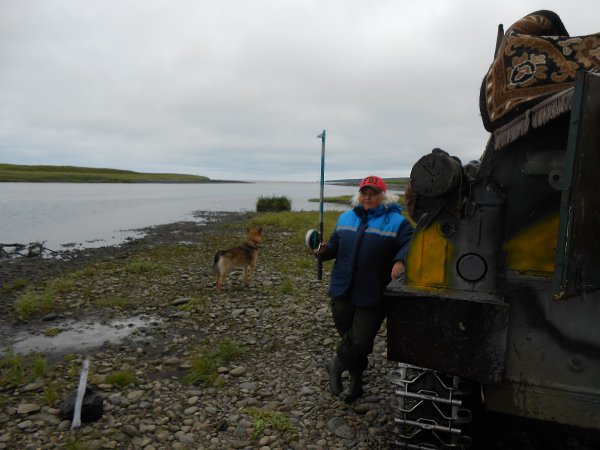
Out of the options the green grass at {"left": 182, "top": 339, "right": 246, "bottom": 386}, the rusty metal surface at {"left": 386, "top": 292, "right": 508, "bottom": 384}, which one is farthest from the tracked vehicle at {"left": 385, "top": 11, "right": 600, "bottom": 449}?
the green grass at {"left": 182, "top": 339, "right": 246, "bottom": 386}

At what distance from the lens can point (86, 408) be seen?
456 centimetres

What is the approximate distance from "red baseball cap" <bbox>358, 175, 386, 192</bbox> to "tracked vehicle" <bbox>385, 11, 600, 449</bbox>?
1210 mm

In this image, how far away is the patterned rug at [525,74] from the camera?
279cm

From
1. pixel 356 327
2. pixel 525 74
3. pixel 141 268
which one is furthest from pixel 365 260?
pixel 141 268

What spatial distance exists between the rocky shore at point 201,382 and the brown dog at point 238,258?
0.44 m

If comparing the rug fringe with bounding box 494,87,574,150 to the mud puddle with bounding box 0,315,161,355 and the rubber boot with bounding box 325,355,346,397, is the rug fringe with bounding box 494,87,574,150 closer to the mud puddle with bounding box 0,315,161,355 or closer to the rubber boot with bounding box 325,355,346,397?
the rubber boot with bounding box 325,355,346,397

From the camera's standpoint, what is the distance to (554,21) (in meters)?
3.54

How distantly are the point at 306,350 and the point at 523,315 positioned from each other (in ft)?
14.2

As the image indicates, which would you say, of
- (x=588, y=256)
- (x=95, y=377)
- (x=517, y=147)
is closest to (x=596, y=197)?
(x=588, y=256)

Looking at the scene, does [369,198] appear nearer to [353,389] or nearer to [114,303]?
[353,389]

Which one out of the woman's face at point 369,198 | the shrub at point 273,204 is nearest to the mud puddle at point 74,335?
the woman's face at point 369,198

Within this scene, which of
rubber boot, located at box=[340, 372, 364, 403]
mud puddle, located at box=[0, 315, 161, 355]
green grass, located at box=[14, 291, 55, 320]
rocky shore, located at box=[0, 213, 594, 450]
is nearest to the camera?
rocky shore, located at box=[0, 213, 594, 450]

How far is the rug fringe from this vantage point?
2.34 meters

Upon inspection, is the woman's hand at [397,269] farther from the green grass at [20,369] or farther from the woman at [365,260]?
the green grass at [20,369]
